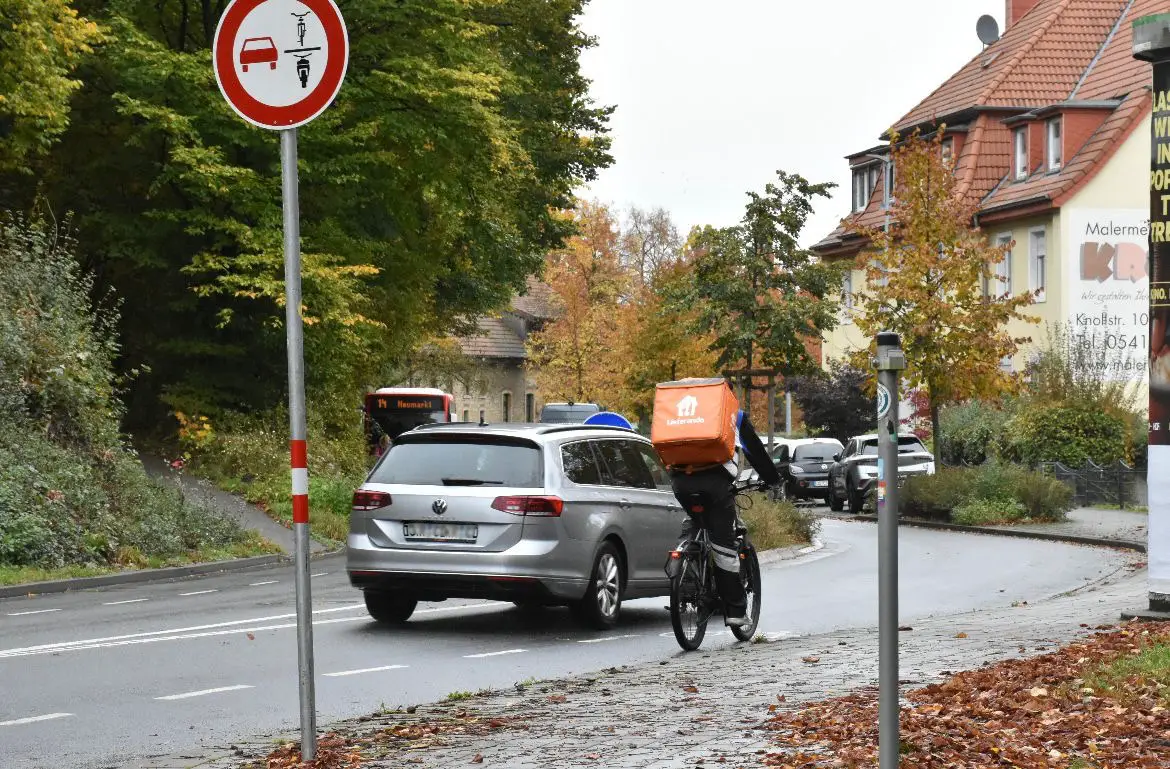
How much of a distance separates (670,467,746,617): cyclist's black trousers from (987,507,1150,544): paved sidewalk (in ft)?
51.5

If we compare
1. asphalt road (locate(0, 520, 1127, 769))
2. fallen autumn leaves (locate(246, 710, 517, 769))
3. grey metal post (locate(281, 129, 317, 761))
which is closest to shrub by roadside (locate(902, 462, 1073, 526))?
asphalt road (locate(0, 520, 1127, 769))

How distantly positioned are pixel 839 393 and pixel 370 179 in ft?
93.5

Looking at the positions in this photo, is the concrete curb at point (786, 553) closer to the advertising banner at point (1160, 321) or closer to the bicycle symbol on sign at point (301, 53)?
the advertising banner at point (1160, 321)

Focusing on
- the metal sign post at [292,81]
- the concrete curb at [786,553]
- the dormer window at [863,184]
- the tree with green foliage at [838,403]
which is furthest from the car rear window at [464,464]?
the dormer window at [863,184]

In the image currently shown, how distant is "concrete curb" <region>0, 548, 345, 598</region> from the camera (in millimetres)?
19381

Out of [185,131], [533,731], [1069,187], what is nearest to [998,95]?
[1069,187]

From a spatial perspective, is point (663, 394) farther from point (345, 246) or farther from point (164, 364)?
point (164, 364)

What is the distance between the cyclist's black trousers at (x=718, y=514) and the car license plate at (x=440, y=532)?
1.98 metres

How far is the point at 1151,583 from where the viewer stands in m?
13.4

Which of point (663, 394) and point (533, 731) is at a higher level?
point (663, 394)

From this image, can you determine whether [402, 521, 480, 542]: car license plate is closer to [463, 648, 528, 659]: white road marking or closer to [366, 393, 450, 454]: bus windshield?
[463, 648, 528, 659]: white road marking

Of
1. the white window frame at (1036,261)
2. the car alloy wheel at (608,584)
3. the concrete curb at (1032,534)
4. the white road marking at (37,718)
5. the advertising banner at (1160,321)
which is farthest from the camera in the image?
the white window frame at (1036,261)

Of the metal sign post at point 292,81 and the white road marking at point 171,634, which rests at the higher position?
the metal sign post at point 292,81

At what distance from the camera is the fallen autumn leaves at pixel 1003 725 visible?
6.91m
